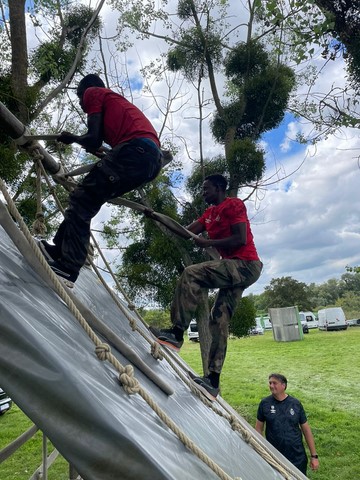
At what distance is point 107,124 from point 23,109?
4.25 metres

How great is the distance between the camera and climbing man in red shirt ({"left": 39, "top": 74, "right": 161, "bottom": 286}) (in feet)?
7.18

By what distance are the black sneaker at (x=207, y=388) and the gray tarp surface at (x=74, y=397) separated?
43.9 inches

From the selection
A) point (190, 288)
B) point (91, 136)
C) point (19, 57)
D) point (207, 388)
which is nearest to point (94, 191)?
point (91, 136)

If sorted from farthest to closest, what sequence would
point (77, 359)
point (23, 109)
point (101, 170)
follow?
point (23, 109) → point (101, 170) → point (77, 359)

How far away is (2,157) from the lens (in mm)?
5363

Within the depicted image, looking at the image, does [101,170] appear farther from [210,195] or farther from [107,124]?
[210,195]

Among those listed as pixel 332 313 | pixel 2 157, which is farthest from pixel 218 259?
pixel 332 313

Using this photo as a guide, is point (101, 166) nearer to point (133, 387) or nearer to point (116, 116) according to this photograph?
point (116, 116)

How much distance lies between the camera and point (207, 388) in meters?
2.81

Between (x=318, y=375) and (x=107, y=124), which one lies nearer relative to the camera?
(x=107, y=124)

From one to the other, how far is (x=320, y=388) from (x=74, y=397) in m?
13.5

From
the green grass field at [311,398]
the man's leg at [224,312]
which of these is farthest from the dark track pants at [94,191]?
the green grass field at [311,398]

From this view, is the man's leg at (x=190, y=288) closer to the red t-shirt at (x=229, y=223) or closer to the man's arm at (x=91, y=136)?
the red t-shirt at (x=229, y=223)

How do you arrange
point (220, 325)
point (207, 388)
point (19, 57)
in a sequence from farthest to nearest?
point (19, 57), point (220, 325), point (207, 388)
